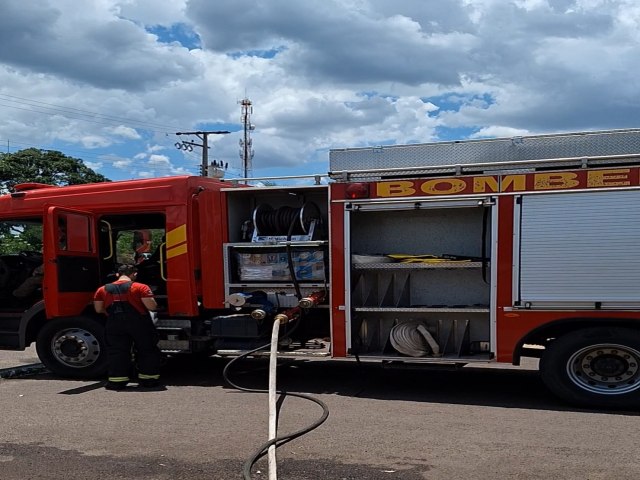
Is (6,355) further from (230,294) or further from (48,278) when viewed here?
(230,294)

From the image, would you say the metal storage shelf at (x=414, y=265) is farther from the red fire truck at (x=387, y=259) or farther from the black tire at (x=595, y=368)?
the black tire at (x=595, y=368)

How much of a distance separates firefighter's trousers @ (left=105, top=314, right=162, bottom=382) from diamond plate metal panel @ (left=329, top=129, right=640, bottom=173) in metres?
2.94

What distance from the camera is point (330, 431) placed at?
5684 millimetres

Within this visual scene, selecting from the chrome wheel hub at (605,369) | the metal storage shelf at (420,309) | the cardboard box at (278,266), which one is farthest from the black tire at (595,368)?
the cardboard box at (278,266)

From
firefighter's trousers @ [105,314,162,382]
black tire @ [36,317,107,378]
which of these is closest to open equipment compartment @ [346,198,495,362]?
firefighter's trousers @ [105,314,162,382]

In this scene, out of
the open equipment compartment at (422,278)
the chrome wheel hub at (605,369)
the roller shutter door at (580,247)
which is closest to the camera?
the roller shutter door at (580,247)

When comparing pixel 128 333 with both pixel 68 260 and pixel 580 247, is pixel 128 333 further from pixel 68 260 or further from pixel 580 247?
pixel 580 247

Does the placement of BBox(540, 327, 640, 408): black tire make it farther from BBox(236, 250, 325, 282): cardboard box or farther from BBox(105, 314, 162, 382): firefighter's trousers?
BBox(105, 314, 162, 382): firefighter's trousers

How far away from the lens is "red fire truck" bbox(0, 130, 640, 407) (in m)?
6.29

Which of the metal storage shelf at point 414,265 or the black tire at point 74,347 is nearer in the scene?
the metal storage shelf at point 414,265

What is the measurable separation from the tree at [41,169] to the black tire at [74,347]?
2320 cm

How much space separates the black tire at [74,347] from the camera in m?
8.03

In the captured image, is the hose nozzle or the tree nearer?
the hose nozzle

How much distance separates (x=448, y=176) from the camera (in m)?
6.84
